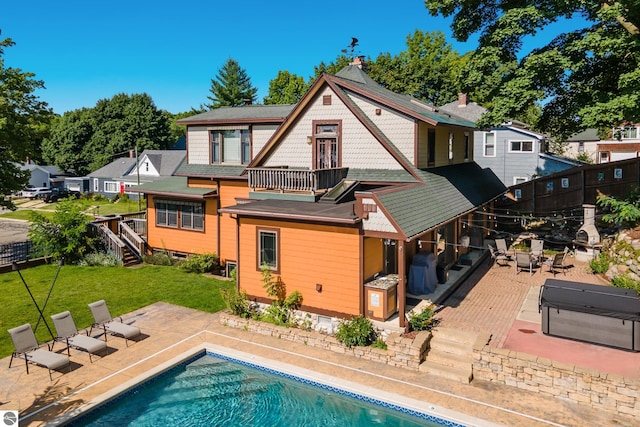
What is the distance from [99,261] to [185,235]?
482cm

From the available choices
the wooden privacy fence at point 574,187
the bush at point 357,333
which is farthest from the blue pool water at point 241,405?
the wooden privacy fence at point 574,187

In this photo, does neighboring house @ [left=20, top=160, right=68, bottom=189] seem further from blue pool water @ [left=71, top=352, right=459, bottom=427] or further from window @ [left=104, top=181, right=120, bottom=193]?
blue pool water @ [left=71, top=352, right=459, bottom=427]

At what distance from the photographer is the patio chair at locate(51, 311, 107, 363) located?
1290 cm

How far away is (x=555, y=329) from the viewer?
1304 centimetres

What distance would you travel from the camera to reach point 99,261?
23.8 metres

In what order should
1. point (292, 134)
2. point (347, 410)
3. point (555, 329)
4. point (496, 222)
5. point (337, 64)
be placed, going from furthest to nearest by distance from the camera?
point (337, 64) < point (496, 222) < point (292, 134) < point (555, 329) < point (347, 410)

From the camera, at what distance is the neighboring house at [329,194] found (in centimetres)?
1405

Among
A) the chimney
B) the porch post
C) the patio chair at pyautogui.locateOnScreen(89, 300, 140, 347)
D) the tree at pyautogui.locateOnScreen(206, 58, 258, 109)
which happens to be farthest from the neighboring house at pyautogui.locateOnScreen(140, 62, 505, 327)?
the tree at pyautogui.locateOnScreen(206, 58, 258, 109)

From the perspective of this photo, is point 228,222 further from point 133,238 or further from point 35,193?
point 35,193

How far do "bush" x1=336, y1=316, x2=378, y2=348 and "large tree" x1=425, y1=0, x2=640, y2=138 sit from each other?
11.5m

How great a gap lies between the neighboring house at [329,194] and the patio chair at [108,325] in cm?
403

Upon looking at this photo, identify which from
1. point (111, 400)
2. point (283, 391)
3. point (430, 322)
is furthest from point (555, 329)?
point (111, 400)

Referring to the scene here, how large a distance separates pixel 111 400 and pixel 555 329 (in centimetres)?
1225

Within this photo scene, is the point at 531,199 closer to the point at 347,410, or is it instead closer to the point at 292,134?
the point at 292,134
